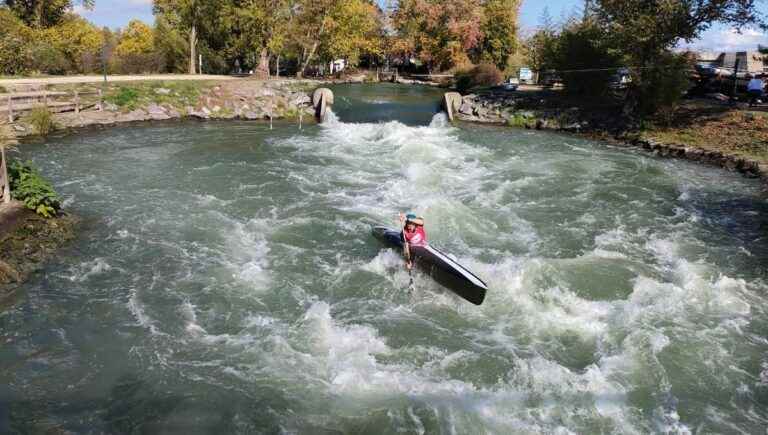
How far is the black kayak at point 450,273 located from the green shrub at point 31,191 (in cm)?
692

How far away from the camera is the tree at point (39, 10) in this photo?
3816 centimetres

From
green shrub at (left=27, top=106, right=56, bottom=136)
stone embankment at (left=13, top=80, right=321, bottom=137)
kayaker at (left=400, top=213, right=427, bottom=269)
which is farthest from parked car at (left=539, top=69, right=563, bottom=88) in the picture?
green shrub at (left=27, top=106, right=56, bottom=136)

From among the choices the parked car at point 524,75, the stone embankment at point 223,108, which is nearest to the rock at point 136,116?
the stone embankment at point 223,108

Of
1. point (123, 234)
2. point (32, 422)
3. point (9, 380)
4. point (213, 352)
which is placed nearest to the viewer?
point (32, 422)

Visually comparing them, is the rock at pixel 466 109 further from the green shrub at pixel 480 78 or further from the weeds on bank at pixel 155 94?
the weeds on bank at pixel 155 94

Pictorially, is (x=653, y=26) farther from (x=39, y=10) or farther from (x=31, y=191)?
(x=39, y=10)

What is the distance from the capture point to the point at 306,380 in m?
6.62

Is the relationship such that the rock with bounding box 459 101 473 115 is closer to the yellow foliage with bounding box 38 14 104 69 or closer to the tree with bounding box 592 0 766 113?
the tree with bounding box 592 0 766 113

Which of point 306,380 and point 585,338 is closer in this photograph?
point 306,380

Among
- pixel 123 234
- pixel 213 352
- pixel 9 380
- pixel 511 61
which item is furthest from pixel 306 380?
pixel 511 61

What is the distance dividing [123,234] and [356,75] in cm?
3997

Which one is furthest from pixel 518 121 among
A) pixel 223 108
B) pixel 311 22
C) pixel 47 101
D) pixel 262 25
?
pixel 47 101

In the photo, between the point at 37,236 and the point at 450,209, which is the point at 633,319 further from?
the point at 37,236

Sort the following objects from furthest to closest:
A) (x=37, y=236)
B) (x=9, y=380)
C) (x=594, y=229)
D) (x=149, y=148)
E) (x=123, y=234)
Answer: (x=149, y=148), (x=594, y=229), (x=123, y=234), (x=37, y=236), (x=9, y=380)
